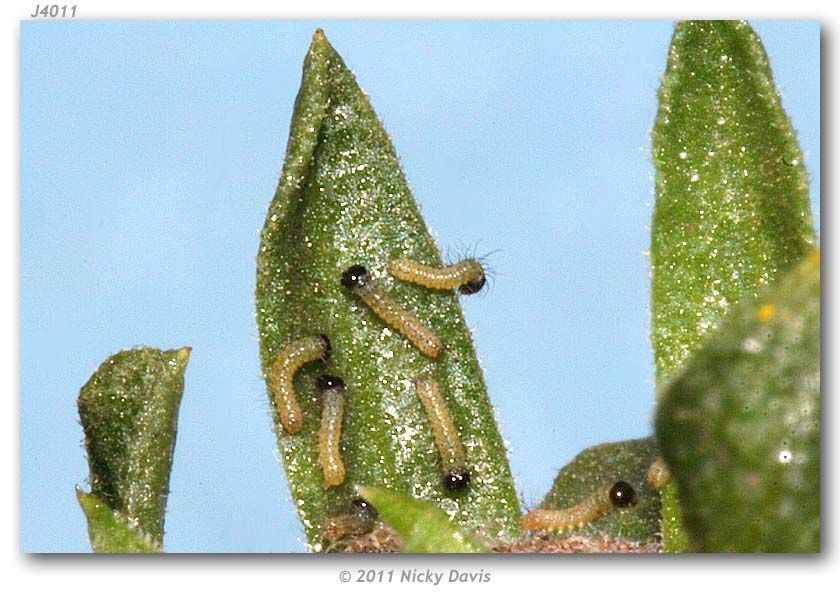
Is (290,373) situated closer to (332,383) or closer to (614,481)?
(332,383)

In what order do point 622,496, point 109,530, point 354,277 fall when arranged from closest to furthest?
1. point 109,530
2. point 622,496
3. point 354,277

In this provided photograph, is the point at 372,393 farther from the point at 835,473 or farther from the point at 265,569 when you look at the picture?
the point at 835,473

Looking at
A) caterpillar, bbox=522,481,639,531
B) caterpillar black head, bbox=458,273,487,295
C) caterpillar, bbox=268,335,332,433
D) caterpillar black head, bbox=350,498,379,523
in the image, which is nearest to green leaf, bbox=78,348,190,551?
caterpillar, bbox=268,335,332,433

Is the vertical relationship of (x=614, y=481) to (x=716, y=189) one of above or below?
below

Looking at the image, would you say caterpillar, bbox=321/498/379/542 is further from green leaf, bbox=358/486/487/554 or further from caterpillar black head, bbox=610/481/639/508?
caterpillar black head, bbox=610/481/639/508

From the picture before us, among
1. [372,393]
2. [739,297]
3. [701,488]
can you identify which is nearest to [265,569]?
[372,393]

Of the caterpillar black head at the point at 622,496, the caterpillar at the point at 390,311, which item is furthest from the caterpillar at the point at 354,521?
the caterpillar black head at the point at 622,496

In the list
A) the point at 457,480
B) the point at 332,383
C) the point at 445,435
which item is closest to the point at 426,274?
the point at 332,383
